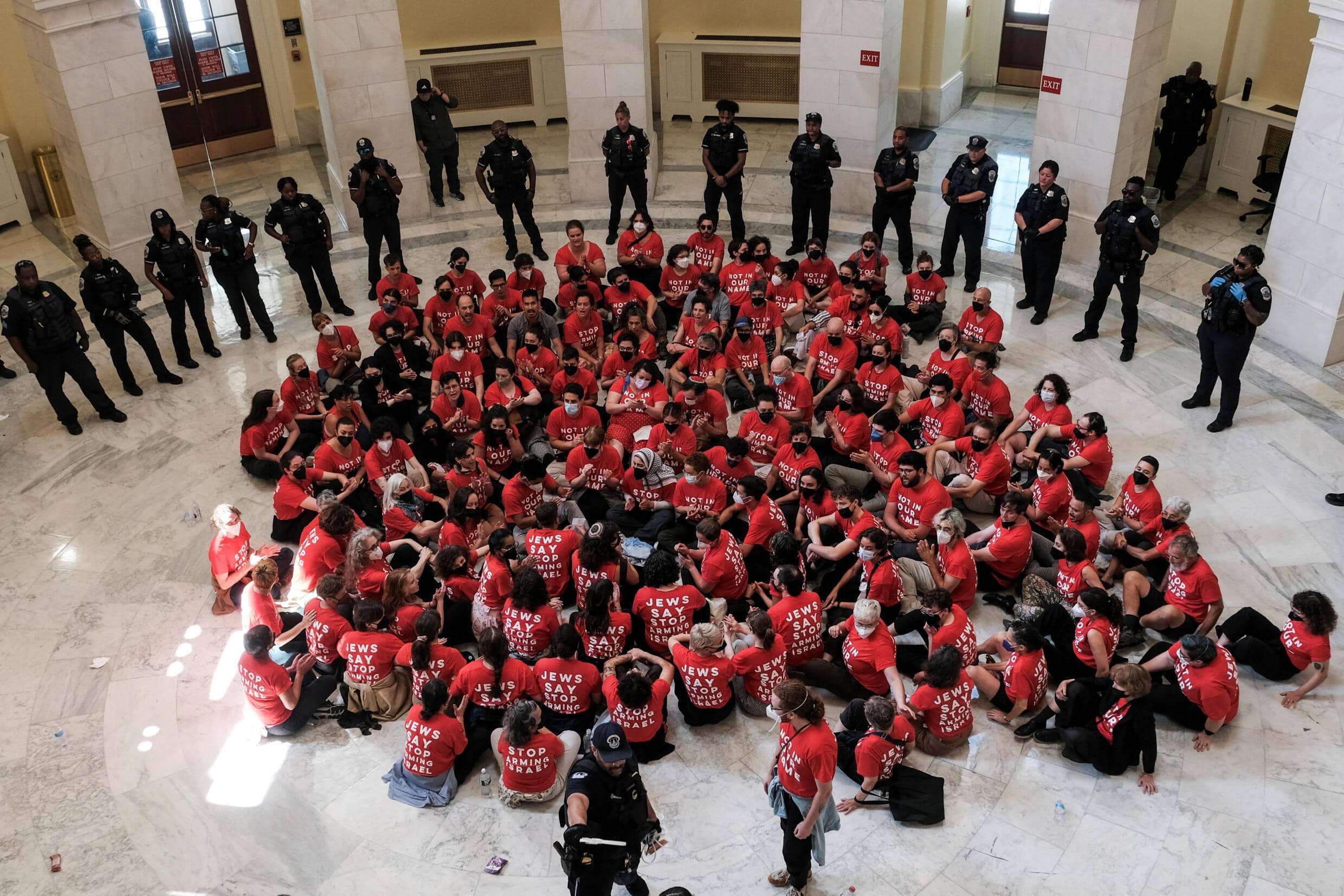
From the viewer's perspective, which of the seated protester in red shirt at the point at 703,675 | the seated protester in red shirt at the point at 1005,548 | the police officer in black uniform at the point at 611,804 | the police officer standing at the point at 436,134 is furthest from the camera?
the police officer standing at the point at 436,134

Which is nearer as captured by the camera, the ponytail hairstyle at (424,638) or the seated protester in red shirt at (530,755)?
the seated protester in red shirt at (530,755)

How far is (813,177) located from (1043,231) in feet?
9.16

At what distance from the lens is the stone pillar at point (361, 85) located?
560 inches

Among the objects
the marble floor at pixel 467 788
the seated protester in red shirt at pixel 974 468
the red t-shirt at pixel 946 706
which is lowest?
the marble floor at pixel 467 788

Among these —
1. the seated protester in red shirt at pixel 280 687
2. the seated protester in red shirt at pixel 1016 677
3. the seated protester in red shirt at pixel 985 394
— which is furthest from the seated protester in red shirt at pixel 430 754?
the seated protester in red shirt at pixel 985 394

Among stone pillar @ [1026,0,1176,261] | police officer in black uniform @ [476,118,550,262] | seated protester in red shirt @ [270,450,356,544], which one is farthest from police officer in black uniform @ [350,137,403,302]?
stone pillar @ [1026,0,1176,261]

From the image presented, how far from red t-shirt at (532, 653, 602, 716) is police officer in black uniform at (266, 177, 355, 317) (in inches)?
277

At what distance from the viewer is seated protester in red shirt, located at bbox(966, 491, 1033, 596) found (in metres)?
8.45

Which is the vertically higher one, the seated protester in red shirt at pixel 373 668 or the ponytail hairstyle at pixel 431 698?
the ponytail hairstyle at pixel 431 698

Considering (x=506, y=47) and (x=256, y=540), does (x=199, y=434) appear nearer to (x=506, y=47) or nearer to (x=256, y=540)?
(x=256, y=540)

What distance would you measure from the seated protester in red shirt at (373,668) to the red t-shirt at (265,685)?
41 centimetres

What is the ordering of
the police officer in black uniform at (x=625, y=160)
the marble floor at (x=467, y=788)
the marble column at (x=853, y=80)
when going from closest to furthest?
the marble floor at (x=467, y=788), the police officer in black uniform at (x=625, y=160), the marble column at (x=853, y=80)

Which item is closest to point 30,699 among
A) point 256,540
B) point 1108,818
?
point 256,540

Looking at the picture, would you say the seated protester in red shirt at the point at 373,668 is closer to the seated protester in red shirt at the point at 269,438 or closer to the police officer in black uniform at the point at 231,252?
the seated protester in red shirt at the point at 269,438
